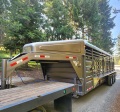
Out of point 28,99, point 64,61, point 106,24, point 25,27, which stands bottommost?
point 28,99

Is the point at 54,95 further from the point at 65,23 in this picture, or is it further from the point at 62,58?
the point at 65,23

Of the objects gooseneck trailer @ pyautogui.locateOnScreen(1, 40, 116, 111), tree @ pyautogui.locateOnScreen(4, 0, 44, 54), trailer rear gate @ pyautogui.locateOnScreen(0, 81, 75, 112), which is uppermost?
tree @ pyautogui.locateOnScreen(4, 0, 44, 54)

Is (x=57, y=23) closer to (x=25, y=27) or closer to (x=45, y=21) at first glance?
(x=45, y=21)

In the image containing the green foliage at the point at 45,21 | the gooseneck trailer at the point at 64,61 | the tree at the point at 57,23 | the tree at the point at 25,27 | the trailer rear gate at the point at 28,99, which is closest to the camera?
the trailer rear gate at the point at 28,99

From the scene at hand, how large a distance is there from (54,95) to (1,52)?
48.4 feet

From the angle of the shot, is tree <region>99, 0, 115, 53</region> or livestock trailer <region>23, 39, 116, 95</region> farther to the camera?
tree <region>99, 0, 115, 53</region>

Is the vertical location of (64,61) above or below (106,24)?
below

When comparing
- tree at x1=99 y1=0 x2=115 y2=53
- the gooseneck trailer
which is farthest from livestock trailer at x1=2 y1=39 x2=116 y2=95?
tree at x1=99 y1=0 x2=115 y2=53

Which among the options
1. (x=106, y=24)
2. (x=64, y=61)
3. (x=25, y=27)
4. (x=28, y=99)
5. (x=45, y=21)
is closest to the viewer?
(x=28, y=99)

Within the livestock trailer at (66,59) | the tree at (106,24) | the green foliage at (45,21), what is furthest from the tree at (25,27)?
the tree at (106,24)

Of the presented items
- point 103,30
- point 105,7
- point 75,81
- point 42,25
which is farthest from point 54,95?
point 105,7

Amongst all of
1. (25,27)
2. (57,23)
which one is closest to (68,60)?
(25,27)

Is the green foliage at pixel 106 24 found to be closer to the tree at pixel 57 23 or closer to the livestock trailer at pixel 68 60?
the tree at pixel 57 23

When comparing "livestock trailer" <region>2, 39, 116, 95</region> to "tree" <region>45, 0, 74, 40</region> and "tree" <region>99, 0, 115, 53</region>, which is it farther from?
"tree" <region>99, 0, 115, 53</region>
